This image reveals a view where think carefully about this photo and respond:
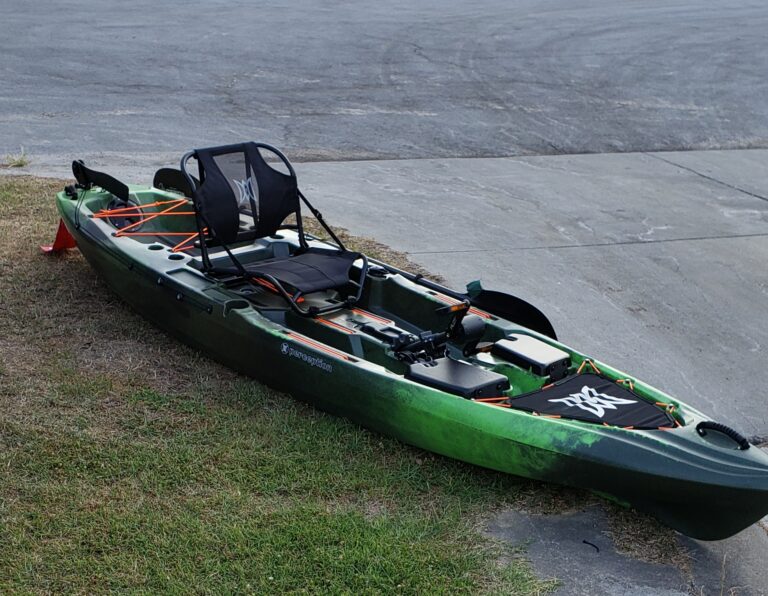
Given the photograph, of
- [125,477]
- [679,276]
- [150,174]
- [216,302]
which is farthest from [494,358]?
[150,174]

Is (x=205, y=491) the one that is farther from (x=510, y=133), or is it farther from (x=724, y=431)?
(x=510, y=133)

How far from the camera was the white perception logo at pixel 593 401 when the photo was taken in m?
5.21

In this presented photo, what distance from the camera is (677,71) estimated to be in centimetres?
1664

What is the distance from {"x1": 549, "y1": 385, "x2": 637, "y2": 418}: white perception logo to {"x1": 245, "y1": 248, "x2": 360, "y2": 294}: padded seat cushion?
165 centimetres

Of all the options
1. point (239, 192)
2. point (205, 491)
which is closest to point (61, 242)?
point (239, 192)

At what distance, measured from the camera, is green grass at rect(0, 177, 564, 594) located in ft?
14.8

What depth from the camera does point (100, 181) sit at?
7.70 m

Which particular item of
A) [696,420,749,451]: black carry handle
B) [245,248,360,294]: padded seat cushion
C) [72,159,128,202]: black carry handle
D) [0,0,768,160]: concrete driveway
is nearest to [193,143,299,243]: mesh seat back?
[245,248,360,294]: padded seat cushion

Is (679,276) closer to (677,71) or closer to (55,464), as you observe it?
(55,464)

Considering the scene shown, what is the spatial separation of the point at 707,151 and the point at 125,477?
32.8 feet

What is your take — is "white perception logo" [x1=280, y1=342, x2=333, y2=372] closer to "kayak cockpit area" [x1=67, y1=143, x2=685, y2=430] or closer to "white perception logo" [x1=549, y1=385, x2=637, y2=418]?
"kayak cockpit area" [x1=67, y1=143, x2=685, y2=430]

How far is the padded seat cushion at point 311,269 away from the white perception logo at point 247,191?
0.42m

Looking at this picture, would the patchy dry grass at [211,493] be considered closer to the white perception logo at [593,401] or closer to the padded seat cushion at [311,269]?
the white perception logo at [593,401]

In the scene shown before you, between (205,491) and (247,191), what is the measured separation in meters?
2.39
